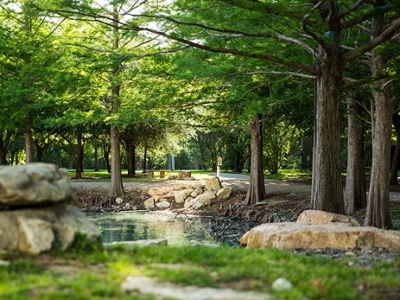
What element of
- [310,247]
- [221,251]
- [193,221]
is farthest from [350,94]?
[221,251]

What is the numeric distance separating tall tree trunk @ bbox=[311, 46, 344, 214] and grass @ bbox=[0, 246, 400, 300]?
6.25 meters

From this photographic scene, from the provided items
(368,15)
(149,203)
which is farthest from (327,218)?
(149,203)

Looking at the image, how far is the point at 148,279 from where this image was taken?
450 centimetres

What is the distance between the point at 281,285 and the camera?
443 centimetres

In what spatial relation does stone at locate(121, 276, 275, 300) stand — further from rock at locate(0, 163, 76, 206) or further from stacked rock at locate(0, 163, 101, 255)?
rock at locate(0, 163, 76, 206)

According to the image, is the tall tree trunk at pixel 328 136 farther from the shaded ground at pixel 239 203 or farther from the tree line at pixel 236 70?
the shaded ground at pixel 239 203

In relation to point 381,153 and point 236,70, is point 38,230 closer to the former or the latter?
point 236,70

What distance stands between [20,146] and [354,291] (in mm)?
36578

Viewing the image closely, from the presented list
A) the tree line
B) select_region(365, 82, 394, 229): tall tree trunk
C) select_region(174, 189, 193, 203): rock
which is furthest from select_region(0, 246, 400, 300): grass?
select_region(174, 189, 193, 203): rock

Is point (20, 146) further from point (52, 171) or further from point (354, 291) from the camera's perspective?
point (354, 291)

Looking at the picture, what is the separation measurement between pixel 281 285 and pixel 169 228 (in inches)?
534

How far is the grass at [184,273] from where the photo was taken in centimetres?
412

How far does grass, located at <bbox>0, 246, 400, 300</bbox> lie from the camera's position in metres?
4.12

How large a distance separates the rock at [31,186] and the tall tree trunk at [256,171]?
51.0 ft
